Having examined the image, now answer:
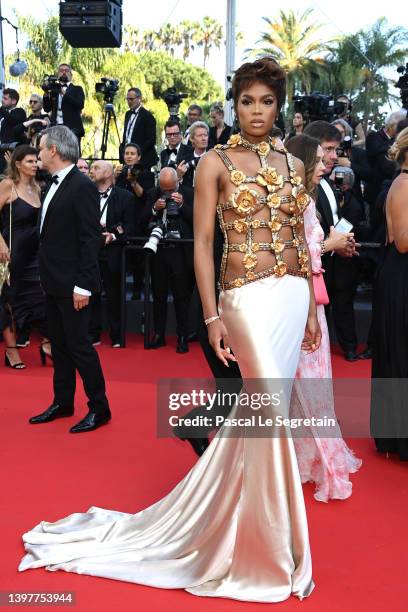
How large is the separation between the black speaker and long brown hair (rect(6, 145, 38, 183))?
4.29 m

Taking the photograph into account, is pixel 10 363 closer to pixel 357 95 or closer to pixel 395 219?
pixel 395 219

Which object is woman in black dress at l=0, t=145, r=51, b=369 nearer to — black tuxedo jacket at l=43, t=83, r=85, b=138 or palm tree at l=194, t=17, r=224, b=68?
black tuxedo jacket at l=43, t=83, r=85, b=138

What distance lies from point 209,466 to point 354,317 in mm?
4551

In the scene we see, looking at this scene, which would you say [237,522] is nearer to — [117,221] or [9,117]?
[117,221]

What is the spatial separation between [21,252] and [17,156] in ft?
2.57

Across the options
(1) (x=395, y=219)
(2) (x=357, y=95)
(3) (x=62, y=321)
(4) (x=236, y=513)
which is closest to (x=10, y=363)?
(3) (x=62, y=321)

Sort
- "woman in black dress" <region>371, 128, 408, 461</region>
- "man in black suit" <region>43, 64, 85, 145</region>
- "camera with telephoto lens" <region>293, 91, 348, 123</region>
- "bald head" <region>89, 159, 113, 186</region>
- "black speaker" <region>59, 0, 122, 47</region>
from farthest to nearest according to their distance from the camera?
"black speaker" <region>59, 0, 122, 47</region> < "man in black suit" <region>43, 64, 85, 145</region> < "camera with telephoto lens" <region>293, 91, 348, 123</region> < "bald head" <region>89, 159, 113, 186</region> < "woman in black dress" <region>371, 128, 408, 461</region>

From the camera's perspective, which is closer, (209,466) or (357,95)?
(209,466)

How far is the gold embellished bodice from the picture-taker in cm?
273

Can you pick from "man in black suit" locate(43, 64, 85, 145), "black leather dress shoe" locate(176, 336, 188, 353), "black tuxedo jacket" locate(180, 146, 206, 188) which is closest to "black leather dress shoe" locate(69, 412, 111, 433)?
"black leather dress shoe" locate(176, 336, 188, 353)

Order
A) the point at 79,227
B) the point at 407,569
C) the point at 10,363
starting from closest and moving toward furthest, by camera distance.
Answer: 1. the point at 407,569
2. the point at 79,227
3. the point at 10,363

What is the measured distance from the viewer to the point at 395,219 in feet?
13.1

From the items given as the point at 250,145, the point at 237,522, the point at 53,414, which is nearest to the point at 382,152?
the point at 53,414

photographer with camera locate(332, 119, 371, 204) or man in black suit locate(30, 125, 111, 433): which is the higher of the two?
photographer with camera locate(332, 119, 371, 204)
